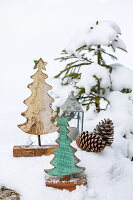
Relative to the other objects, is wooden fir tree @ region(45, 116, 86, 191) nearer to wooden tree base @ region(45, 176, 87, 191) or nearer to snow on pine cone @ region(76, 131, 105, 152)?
wooden tree base @ region(45, 176, 87, 191)

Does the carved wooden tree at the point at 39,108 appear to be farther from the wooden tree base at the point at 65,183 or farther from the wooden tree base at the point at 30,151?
the wooden tree base at the point at 65,183

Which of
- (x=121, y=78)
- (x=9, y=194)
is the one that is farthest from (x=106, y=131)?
(x=9, y=194)

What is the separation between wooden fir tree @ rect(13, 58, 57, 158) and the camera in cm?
141

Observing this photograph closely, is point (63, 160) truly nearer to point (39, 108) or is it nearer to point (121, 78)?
point (39, 108)

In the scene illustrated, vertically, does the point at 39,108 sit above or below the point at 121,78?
below

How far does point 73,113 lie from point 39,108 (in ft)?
0.86

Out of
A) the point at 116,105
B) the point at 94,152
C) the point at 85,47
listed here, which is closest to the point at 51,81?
the point at 85,47

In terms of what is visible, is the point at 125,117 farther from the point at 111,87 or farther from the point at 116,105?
the point at 111,87

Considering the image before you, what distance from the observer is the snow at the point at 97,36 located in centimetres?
189

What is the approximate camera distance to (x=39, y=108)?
4.68 ft

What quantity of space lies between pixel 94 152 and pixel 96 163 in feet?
0.29

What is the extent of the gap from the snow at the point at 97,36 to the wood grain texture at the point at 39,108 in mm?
695

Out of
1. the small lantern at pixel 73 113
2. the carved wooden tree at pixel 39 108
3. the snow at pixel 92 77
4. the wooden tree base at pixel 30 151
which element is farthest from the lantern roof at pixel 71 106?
the snow at pixel 92 77

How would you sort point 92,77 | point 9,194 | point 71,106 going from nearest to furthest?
point 9,194
point 71,106
point 92,77
